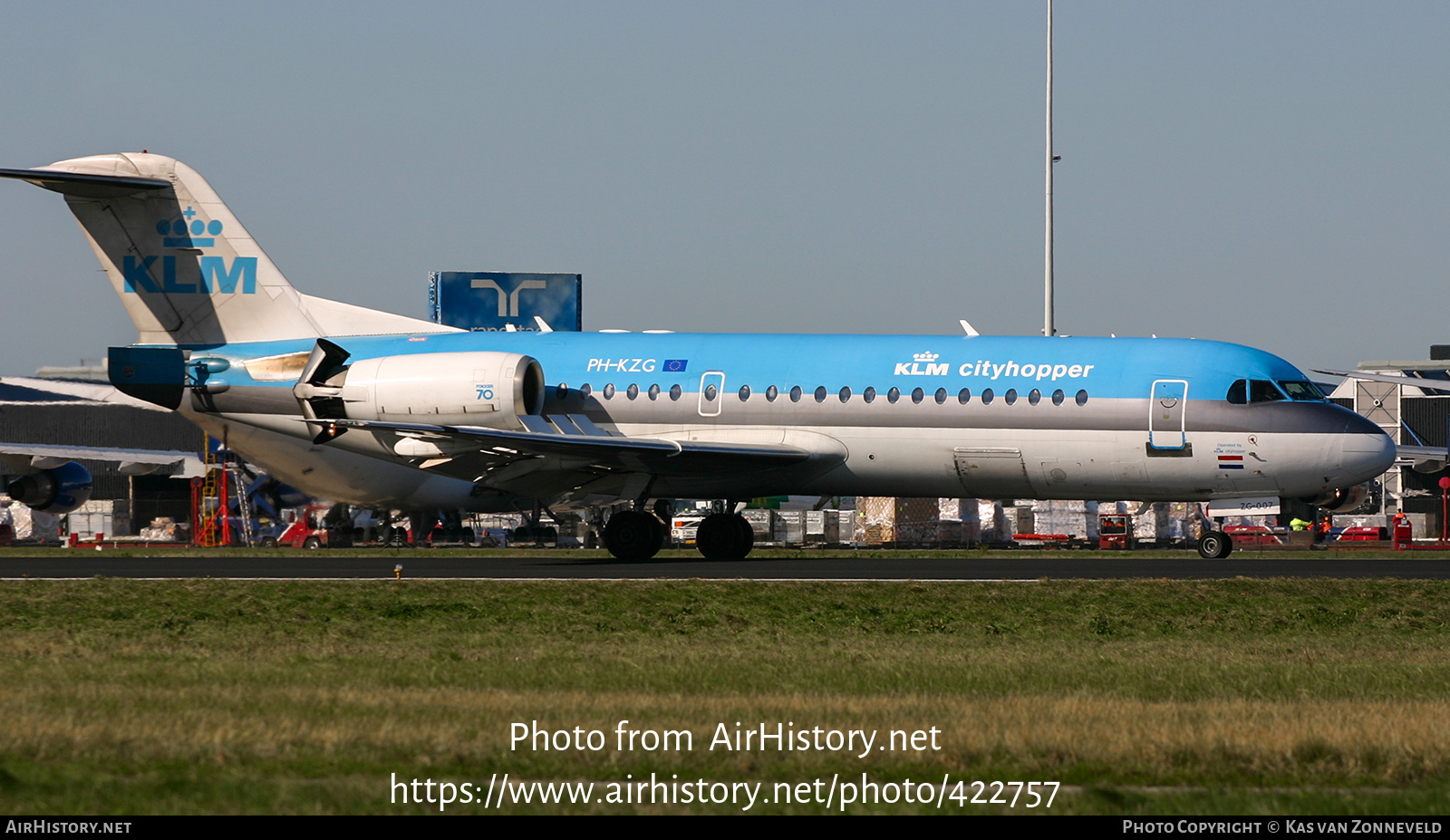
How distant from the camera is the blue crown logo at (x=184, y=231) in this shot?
33312 mm

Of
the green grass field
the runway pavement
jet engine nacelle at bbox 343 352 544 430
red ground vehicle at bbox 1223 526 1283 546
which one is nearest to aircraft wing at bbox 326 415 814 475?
jet engine nacelle at bbox 343 352 544 430

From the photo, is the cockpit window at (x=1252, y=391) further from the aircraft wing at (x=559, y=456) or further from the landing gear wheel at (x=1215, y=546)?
the aircraft wing at (x=559, y=456)

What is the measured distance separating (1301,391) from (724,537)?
11386 millimetres

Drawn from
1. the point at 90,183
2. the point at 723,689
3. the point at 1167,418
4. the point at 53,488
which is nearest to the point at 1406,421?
the point at 1167,418

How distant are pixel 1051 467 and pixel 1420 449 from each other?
17.3 metres

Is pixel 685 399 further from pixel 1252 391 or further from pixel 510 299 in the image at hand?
pixel 510 299

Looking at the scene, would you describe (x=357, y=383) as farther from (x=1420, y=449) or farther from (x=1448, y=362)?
(x=1448, y=362)

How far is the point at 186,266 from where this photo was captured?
109 feet

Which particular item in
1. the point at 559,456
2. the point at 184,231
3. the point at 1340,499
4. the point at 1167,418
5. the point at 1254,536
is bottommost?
the point at 1254,536

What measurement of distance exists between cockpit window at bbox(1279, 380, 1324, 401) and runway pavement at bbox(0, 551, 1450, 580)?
301cm

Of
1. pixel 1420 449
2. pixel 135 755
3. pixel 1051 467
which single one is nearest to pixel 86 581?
pixel 135 755

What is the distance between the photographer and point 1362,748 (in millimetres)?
9570

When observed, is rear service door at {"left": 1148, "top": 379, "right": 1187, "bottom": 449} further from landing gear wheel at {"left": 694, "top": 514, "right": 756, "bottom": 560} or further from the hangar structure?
the hangar structure

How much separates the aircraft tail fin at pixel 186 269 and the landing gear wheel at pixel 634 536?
6.64 metres
